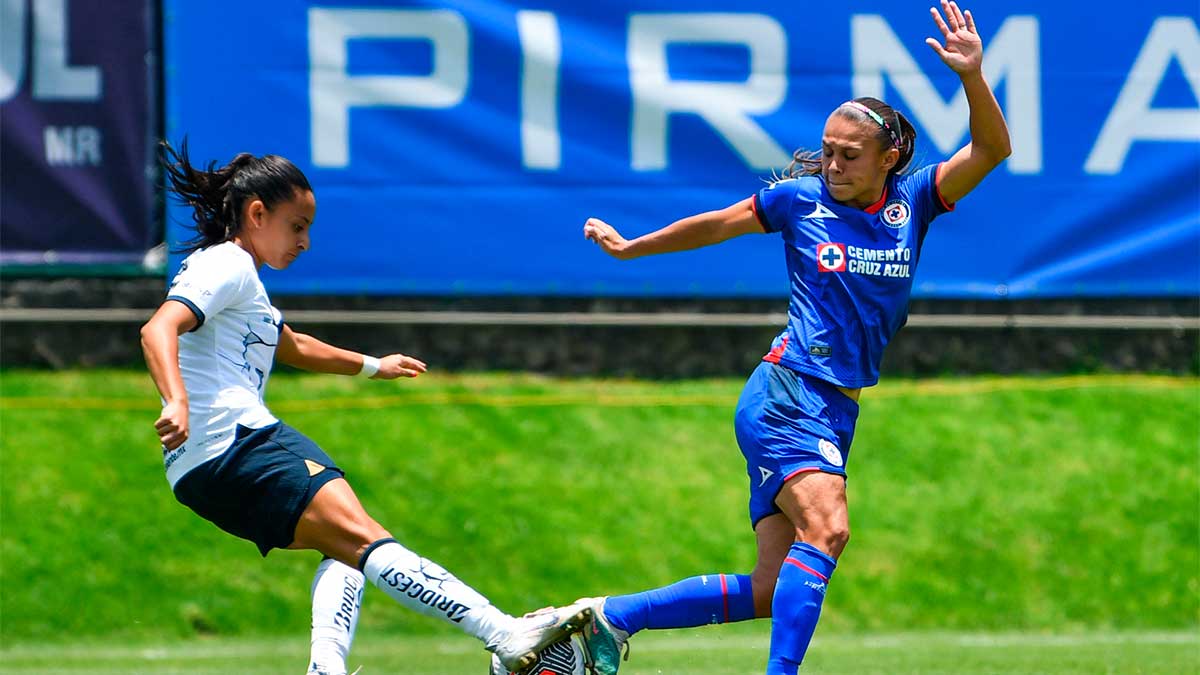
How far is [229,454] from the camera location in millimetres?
4723

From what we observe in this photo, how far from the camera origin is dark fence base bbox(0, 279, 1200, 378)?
398 inches

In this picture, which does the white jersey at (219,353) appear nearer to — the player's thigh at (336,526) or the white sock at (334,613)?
the player's thigh at (336,526)

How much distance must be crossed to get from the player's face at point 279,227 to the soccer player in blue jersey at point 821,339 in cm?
128

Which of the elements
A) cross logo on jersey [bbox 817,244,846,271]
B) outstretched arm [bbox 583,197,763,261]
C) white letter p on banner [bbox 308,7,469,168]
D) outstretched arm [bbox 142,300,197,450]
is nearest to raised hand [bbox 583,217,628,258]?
outstretched arm [bbox 583,197,763,261]

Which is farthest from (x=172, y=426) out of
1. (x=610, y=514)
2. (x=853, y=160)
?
(x=610, y=514)

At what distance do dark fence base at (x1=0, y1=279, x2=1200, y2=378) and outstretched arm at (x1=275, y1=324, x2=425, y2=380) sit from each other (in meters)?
4.58

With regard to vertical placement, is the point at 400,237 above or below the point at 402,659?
above

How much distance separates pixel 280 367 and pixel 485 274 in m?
1.54

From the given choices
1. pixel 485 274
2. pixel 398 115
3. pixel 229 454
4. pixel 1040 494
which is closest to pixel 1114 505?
pixel 1040 494

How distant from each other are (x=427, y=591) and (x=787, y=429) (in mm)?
1158

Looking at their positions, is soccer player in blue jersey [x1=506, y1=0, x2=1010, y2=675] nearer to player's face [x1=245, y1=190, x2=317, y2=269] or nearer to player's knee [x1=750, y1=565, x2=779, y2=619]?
player's knee [x1=750, y1=565, x2=779, y2=619]

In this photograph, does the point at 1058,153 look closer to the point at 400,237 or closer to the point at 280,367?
the point at 400,237

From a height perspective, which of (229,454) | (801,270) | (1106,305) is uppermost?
(801,270)

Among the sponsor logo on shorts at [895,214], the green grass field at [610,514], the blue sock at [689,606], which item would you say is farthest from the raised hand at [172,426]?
the green grass field at [610,514]
